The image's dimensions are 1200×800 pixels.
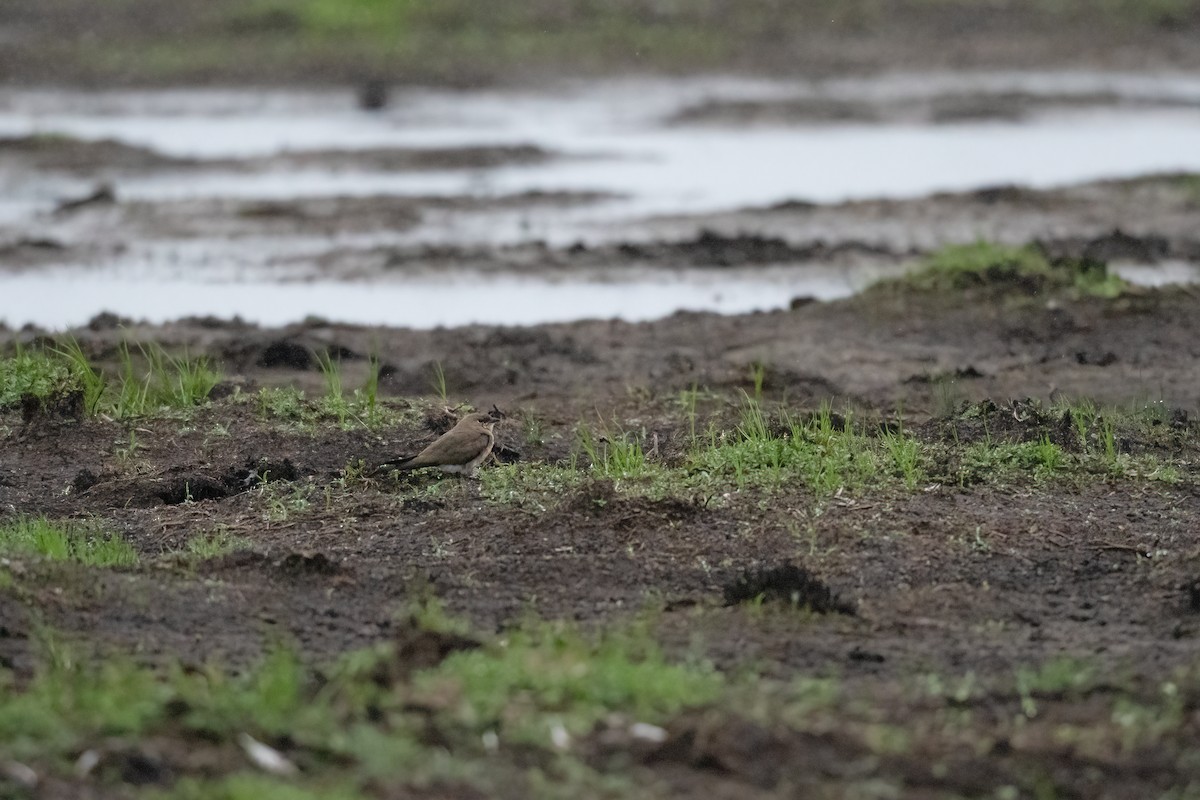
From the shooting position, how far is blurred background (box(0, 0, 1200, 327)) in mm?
13797

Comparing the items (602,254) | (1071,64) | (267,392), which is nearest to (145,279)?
(602,254)

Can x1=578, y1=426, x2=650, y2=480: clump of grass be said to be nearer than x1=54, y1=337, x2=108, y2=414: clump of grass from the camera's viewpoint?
Yes

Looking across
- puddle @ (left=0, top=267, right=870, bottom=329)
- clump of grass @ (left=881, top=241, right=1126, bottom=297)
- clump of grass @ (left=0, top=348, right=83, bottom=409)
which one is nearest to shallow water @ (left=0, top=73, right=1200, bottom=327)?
puddle @ (left=0, top=267, right=870, bottom=329)

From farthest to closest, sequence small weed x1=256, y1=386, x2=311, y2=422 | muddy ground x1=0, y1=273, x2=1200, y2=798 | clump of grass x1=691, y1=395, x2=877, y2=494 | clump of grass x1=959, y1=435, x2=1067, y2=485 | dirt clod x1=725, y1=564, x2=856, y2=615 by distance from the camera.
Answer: small weed x1=256, y1=386, x2=311, y2=422 → clump of grass x1=959, y1=435, x2=1067, y2=485 → clump of grass x1=691, y1=395, x2=877, y2=494 → dirt clod x1=725, y1=564, x2=856, y2=615 → muddy ground x1=0, y1=273, x2=1200, y2=798

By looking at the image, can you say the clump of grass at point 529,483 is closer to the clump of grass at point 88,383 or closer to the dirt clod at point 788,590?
the dirt clod at point 788,590

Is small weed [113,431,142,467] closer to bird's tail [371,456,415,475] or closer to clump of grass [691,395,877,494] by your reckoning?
bird's tail [371,456,415,475]

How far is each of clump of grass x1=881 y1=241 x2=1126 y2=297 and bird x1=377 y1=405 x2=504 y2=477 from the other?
5211 millimetres

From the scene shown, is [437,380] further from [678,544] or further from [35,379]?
[678,544]

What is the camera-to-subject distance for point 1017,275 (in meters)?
12.1

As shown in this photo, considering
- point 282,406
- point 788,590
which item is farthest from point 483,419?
point 788,590

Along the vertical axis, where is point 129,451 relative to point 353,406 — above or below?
below

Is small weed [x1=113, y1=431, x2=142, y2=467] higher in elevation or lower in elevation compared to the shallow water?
lower

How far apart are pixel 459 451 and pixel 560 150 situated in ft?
37.8

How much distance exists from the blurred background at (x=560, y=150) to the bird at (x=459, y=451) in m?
4.58
